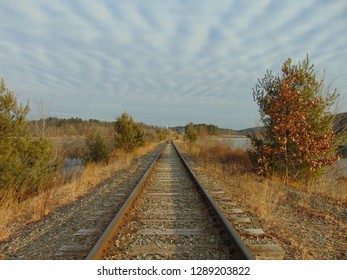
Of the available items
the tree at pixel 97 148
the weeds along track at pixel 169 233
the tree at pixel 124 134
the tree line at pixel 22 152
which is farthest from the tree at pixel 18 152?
the tree at pixel 124 134

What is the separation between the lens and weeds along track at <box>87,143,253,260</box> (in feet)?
12.1

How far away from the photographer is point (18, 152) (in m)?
8.46

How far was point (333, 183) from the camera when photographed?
11.1m

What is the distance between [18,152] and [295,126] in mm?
10059

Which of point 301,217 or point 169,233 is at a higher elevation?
point 169,233

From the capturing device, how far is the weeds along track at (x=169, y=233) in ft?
12.1

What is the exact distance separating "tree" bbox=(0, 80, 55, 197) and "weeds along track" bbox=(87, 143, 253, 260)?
14.3 ft

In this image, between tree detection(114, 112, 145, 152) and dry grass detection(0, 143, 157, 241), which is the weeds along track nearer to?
dry grass detection(0, 143, 157, 241)

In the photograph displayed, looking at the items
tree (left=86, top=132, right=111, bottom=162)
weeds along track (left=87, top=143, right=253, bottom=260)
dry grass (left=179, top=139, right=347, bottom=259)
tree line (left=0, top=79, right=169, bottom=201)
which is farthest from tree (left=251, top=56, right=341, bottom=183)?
tree (left=86, top=132, right=111, bottom=162)

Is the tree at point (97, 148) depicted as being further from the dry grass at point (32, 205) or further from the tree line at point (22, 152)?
the dry grass at point (32, 205)

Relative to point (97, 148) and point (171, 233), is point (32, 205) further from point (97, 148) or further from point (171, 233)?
point (97, 148)

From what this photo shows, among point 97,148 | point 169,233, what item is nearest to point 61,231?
point 169,233

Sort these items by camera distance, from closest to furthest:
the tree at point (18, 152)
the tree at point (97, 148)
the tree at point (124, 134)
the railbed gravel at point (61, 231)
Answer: the railbed gravel at point (61, 231), the tree at point (18, 152), the tree at point (97, 148), the tree at point (124, 134)

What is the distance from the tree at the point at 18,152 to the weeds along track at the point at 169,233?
14.3ft
